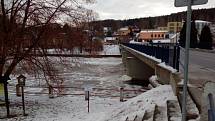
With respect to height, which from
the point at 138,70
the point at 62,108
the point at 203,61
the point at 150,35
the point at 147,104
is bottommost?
the point at 138,70

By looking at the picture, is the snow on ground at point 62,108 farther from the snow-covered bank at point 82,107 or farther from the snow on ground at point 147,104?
the snow on ground at point 147,104

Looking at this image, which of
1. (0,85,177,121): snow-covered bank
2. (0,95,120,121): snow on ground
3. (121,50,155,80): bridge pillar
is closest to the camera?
(0,85,177,121): snow-covered bank

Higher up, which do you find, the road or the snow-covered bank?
the road

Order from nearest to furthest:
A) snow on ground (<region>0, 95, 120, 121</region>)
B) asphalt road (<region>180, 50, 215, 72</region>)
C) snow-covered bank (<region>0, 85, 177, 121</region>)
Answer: snow-covered bank (<region>0, 85, 177, 121</region>)
snow on ground (<region>0, 95, 120, 121</region>)
asphalt road (<region>180, 50, 215, 72</region>)

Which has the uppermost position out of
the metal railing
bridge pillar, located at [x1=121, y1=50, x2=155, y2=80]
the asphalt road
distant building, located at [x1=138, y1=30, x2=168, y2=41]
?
distant building, located at [x1=138, y1=30, x2=168, y2=41]

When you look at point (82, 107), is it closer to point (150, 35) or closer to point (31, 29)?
point (31, 29)

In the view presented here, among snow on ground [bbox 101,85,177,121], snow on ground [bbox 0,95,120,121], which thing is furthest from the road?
snow on ground [bbox 0,95,120,121]

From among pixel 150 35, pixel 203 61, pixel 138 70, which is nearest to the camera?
pixel 203 61

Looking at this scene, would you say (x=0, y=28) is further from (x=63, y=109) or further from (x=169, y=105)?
(x=169, y=105)

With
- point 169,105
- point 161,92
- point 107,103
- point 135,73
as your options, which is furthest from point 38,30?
point 135,73

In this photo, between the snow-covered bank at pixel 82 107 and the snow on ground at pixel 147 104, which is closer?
the snow on ground at pixel 147 104

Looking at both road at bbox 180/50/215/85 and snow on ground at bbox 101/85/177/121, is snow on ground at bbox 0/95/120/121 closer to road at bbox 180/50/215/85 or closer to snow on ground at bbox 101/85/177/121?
snow on ground at bbox 101/85/177/121

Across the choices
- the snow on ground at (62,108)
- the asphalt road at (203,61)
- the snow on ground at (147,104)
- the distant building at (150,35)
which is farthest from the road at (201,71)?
the distant building at (150,35)

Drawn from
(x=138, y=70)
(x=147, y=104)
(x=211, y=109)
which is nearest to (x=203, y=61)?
(x=147, y=104)
